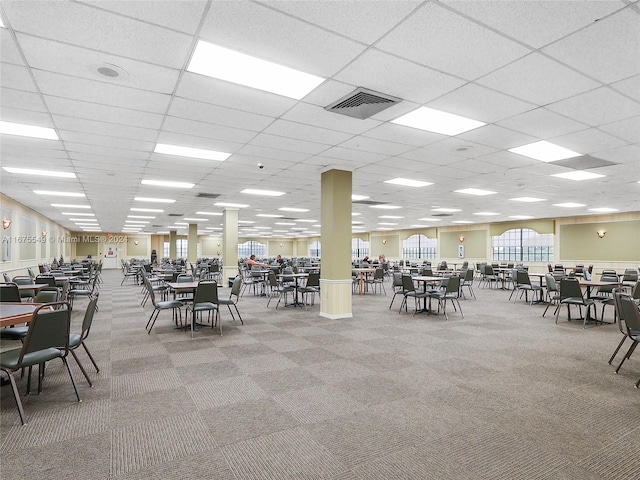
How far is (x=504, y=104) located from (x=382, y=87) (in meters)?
1.55

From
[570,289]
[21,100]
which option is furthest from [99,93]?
[570,289]

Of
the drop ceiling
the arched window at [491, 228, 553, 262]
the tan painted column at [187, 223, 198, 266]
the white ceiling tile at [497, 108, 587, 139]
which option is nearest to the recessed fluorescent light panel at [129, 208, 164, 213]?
the tan painted column at [187, 223, 198, 266]

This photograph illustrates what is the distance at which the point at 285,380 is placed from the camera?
379 cm

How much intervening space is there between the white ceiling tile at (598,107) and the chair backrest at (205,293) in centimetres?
520

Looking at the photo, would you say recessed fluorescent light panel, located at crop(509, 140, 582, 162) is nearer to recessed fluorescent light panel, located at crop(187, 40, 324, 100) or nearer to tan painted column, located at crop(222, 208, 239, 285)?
recessed fluorescent light panel, located at crop(187, 40, 324, 100)

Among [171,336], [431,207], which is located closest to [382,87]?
[171,336]

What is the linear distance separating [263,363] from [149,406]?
57.0 inches

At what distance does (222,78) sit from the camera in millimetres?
3611

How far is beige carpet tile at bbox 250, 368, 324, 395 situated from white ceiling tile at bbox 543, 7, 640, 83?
3.73m

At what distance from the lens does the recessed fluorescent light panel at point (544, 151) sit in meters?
5.84

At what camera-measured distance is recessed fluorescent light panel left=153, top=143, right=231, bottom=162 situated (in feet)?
19.7

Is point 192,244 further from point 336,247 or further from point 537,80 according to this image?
point 537,80

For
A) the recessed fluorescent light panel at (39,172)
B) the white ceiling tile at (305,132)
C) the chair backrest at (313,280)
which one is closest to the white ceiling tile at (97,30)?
the white ceiling tile at (305,132)

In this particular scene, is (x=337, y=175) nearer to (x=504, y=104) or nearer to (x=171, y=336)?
(x=504, y=104)
